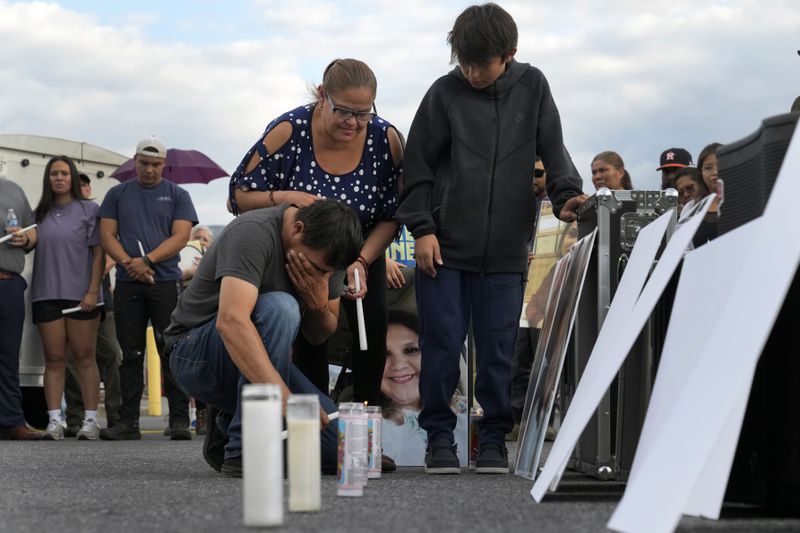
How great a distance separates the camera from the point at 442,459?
15.7 feet

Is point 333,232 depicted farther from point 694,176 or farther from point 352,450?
point 694,176

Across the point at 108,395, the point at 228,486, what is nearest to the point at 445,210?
the point at 228,486

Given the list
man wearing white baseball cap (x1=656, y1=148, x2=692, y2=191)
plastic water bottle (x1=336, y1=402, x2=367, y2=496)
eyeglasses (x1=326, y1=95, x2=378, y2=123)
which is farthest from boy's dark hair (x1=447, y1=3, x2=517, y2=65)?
man wearing white baseball cap (x1=656, y1=148, x2=692, y2=191)

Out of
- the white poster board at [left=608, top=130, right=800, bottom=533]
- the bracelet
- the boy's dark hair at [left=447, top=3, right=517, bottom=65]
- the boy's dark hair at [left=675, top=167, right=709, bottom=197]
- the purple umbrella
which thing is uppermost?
the purple umbrella

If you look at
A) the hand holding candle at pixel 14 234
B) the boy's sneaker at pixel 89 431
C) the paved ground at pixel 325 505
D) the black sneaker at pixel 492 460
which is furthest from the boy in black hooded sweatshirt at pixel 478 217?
the hand holding candle at pixel 14 234

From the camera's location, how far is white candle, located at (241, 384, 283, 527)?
8.84 feet

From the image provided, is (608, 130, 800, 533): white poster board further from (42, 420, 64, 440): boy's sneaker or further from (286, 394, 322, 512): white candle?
(42, 420, 64, 440): boy's sneaker

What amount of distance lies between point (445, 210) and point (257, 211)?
86 centimetres

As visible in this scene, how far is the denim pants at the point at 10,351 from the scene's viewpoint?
313 inches

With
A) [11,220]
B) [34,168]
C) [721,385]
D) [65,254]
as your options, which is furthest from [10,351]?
[721,385]

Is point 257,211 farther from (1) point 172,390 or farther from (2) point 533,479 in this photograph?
(1) point 172,390

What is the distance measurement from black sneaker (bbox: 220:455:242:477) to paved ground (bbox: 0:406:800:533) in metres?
0.07

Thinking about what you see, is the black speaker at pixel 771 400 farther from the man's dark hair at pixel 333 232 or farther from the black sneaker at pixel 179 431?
the black sneaker at pixel 179 431

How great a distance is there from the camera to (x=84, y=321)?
27.1ft
